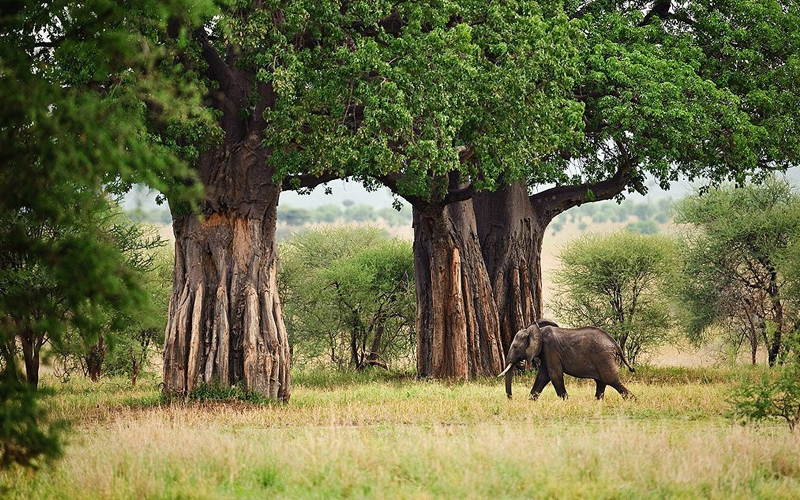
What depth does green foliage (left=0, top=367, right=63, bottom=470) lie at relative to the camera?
998 centimetres

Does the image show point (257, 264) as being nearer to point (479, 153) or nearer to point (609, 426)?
point (479, 153)

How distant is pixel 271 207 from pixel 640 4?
12.2 metres

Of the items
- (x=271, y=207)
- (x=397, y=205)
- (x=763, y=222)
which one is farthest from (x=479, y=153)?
(x=763, y=222)

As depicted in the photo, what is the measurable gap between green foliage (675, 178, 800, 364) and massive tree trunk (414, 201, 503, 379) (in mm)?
13342

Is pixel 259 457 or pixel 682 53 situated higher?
pixel 682 53

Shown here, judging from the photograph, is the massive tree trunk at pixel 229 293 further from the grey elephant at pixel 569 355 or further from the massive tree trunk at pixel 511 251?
the massive tree trunk at pixel 511 251

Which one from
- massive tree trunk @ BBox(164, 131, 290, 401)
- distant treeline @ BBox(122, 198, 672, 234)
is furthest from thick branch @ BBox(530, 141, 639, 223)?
distant treeline @ BBox(122, 198, 672, 234)

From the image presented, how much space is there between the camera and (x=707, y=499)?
10797mm

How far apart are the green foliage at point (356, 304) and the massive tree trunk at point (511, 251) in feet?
25.4

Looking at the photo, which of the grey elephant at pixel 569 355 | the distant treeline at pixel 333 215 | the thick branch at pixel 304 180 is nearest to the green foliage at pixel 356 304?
the thick branch at pixel 304 180

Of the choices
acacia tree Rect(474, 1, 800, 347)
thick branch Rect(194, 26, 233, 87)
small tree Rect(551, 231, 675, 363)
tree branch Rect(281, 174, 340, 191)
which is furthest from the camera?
small tree Rect(551, 231, 675, 363)

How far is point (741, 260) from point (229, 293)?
78.5 ft

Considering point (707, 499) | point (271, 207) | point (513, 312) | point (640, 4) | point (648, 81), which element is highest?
point (640, 4)

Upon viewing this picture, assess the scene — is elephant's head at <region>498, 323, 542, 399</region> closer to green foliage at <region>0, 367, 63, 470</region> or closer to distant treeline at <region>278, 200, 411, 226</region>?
green foliage at <region>0, 367, 63, 470</region>
